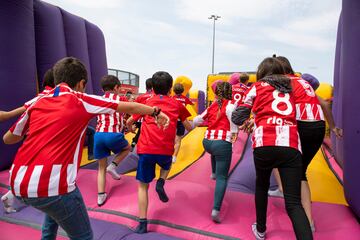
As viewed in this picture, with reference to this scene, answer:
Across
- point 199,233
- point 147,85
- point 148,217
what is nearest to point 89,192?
point 148,217

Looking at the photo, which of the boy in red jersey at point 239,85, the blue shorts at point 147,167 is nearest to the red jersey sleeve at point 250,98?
the blue shorts at point 147,167

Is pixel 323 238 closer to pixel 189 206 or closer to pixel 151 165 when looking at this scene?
pixel 189 206

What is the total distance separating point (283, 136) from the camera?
183cm

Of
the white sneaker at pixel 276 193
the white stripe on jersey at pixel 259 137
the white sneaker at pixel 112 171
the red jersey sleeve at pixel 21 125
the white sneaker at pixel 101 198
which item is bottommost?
the white sneaker at pixel 101 198

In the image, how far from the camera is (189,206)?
8.23 ft

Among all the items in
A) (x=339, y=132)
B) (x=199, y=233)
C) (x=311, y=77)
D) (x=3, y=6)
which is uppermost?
(x=3, y=6)

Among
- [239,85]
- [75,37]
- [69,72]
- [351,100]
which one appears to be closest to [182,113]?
[69,72]

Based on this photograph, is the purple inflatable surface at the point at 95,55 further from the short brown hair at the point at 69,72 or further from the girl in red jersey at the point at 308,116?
the girl in red jersey at the point at 308,116

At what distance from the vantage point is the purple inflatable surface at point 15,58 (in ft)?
10.5

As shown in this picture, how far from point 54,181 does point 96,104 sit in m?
0.45

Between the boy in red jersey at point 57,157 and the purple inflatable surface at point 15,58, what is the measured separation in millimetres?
2102

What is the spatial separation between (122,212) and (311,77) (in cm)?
226

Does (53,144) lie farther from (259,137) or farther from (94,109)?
(259,137)

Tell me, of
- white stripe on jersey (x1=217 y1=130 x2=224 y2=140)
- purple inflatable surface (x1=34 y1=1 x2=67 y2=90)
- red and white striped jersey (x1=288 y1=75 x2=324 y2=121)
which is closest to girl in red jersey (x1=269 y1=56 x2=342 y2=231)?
red and white striped jersey (x1=288 y1=75 x2=324 y2=121)
